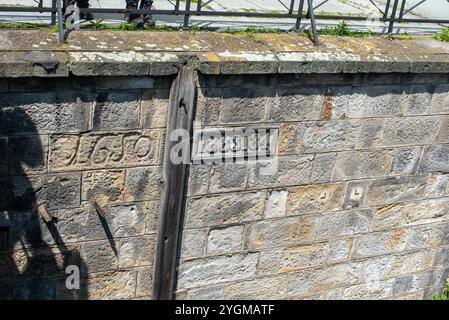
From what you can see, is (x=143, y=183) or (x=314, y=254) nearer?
(x=143, y=183)

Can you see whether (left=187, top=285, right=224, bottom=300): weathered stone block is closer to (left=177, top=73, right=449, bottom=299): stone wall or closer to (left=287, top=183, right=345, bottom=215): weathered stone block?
(left=177, top=73, right=449, bottom=299): stone wall

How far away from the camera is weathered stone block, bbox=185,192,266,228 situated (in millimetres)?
5062

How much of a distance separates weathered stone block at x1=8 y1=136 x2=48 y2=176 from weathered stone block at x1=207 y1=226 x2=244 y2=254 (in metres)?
1.58

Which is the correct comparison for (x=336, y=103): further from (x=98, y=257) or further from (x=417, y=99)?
(x=98, y=257)

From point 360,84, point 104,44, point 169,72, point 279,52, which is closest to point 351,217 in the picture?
point 360,84

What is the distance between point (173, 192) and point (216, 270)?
3.11 ft

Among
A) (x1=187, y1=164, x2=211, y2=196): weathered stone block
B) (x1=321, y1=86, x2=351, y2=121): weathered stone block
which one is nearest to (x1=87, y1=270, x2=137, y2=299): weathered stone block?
(x1=187, y1=164, x2=211, y2=196): weathered stone block

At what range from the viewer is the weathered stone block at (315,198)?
542 cm

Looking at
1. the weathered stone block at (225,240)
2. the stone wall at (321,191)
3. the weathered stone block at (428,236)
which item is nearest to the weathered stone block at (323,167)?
Answer: the stone wall at (321,191)

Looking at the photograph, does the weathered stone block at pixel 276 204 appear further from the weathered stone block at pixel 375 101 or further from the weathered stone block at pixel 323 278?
the weathered stone block at pixel 375 101

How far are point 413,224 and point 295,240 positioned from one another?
1.36 meters

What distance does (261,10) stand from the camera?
686 cm

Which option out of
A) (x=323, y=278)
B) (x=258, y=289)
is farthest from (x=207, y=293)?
(x=323, y=278)

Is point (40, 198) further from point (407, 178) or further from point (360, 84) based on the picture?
point (407, 178)
